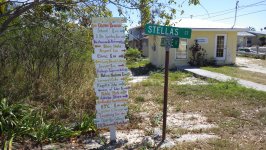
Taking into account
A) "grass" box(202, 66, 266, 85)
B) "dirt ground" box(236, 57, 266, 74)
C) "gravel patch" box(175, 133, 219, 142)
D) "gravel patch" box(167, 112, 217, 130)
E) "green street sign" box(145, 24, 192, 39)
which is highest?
"green street sign" box(145, 24, 192, 39)

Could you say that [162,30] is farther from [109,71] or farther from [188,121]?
[188,121]

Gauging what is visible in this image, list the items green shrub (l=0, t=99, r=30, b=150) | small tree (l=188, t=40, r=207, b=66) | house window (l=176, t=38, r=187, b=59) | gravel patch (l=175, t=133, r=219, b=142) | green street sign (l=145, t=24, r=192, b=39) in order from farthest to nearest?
1. house window (l=176, t=38, r=187, b=59)
2. small tree (l=188, t=40, r=207, b=66)
3. gravel patch (l=175, t=133, r=219, b=142)
4. green street sign (l=145, t=24, r=192, b=39)
5. green shrub (l=0, t=99, r=30, b=150)

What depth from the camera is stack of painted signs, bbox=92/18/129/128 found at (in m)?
4.71

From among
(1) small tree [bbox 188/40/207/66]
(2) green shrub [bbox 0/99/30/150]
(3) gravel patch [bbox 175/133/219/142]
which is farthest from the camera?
(1) small tree [bbox 188/40/207/66]

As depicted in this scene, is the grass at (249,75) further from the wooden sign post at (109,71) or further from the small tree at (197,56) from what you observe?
the wooden sign post at (109,71)

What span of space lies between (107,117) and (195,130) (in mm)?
1824

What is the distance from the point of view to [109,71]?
4816 mm

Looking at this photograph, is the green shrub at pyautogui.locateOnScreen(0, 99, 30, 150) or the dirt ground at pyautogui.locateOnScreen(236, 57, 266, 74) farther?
the dirt ground at pyautogui.locateOnScreen(236, 57, 266, 74)

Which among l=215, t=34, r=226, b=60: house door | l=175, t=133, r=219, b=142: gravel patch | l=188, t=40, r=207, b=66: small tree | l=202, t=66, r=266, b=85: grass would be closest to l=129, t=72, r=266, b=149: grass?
l=175, t=133, r=219, b=142: gravel patch

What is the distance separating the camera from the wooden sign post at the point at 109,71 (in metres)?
4.71

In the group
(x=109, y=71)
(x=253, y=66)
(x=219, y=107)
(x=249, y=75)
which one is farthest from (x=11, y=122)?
(x=253, y=66)

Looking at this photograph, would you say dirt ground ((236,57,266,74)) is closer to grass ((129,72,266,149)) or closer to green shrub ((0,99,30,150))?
grass ((129,72,266,149))

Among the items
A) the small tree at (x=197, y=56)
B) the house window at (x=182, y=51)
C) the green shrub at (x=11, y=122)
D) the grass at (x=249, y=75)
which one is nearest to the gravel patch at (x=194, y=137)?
the green shrub at (x=11, y=122)

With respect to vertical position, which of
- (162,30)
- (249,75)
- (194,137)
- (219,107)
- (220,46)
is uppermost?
(162,30)
